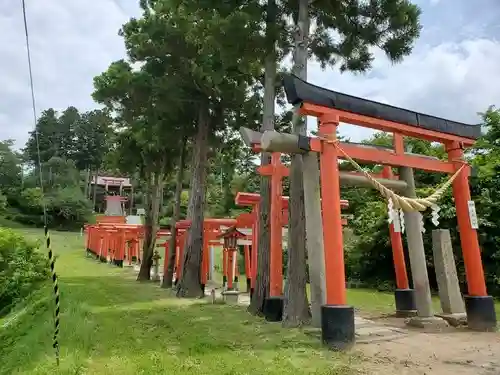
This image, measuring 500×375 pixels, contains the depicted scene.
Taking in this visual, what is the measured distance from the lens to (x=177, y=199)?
16.6 m

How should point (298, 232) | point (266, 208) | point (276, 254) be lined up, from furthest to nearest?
1. point (266, 208)
2. point (276, 254)
3. point (298, 232)

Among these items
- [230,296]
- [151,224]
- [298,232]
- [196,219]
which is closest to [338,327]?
[298,232]

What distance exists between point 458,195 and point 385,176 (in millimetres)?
1801

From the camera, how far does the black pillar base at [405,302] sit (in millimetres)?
9547

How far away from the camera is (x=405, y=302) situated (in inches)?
380

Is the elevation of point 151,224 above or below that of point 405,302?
above

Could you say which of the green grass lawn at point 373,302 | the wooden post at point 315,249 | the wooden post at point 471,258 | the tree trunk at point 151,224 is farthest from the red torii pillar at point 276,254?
the tree trunk at point 151,224

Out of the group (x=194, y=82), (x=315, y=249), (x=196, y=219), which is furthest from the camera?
(x=196, y=219)

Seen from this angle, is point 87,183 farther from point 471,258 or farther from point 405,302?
point 471,258

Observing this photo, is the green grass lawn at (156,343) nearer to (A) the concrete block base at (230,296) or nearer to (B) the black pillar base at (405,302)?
(B) the black pillar base at (405,302)

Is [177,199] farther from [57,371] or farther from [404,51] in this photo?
[57,371]

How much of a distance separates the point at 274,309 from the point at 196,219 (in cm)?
586

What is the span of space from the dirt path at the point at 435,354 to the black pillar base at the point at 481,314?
0.99 ft

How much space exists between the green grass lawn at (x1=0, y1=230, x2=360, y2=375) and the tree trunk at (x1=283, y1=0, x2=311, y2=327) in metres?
0.49
